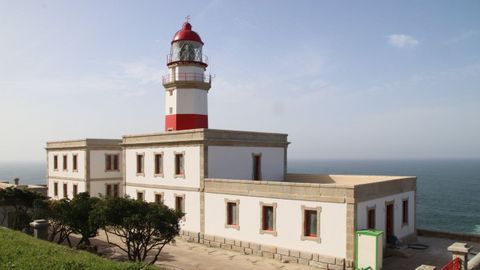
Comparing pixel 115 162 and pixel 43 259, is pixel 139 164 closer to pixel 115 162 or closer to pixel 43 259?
pixel 115 162

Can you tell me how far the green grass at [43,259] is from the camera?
10.8m

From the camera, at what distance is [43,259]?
37.9ft

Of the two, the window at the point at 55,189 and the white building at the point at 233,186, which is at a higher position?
the white building at the point at 233,186

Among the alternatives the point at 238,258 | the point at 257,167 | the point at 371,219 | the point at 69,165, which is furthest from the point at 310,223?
the point at 69,165

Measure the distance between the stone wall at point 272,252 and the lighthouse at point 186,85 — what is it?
9206mm

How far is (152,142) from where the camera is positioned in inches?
1158

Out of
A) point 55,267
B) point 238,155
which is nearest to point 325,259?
point 238,155

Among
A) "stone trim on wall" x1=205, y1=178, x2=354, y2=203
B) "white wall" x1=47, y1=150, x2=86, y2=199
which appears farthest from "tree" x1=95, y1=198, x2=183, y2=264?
"white wall" x1=47, y1=150, x2=86, y2=199

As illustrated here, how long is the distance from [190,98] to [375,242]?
1873 cm

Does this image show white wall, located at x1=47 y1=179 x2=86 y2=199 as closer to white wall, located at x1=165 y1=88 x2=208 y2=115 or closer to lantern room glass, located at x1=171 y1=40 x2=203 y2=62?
white wall, located at x1=165 y1=88 x2=208 y2=115

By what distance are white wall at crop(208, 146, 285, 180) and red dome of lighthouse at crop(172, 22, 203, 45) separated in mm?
10756

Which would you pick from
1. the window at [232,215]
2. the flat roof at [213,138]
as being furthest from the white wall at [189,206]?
the flat roof at [213,138]

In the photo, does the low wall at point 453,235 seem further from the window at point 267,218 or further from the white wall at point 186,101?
the white wall at point 186,101

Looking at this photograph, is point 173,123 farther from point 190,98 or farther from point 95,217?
point 95,217
